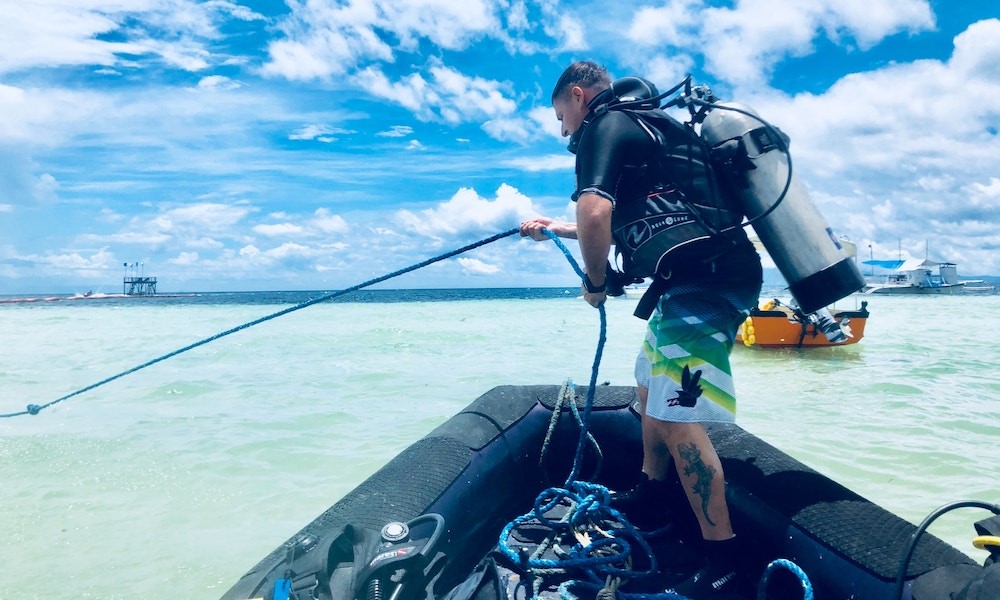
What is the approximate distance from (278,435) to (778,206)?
5813 mm

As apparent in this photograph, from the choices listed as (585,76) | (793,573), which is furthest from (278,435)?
(793,573)

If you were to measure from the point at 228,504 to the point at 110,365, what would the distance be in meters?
9.97

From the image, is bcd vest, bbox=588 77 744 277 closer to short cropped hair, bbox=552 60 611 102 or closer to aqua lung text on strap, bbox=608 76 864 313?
aqua lung text on strap, bbox=608 76 864 313

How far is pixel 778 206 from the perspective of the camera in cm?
215

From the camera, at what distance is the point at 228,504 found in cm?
467

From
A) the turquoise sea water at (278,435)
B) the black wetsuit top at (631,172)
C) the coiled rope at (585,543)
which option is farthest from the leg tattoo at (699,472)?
the turquoise sea water at (278,435)

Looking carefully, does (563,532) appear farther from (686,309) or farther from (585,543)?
(686,309)

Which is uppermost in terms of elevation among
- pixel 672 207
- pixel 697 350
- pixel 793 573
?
pixel 672 207

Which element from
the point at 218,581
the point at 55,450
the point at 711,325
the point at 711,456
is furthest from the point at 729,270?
the point at 55,450

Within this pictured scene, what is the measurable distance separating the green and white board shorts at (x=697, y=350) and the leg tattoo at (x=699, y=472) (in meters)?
0.11

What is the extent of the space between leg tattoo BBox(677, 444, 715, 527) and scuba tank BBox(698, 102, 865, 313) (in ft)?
2.27

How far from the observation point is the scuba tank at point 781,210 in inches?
83.7

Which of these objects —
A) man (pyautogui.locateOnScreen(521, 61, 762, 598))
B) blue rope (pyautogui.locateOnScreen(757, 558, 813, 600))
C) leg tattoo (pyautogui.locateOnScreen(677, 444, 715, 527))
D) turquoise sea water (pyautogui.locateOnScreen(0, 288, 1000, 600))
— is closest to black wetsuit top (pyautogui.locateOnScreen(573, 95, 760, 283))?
man (pyautogui.locateOnScreen(521, 61, 762, 598))

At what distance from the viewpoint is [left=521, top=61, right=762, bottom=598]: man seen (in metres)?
2.08
